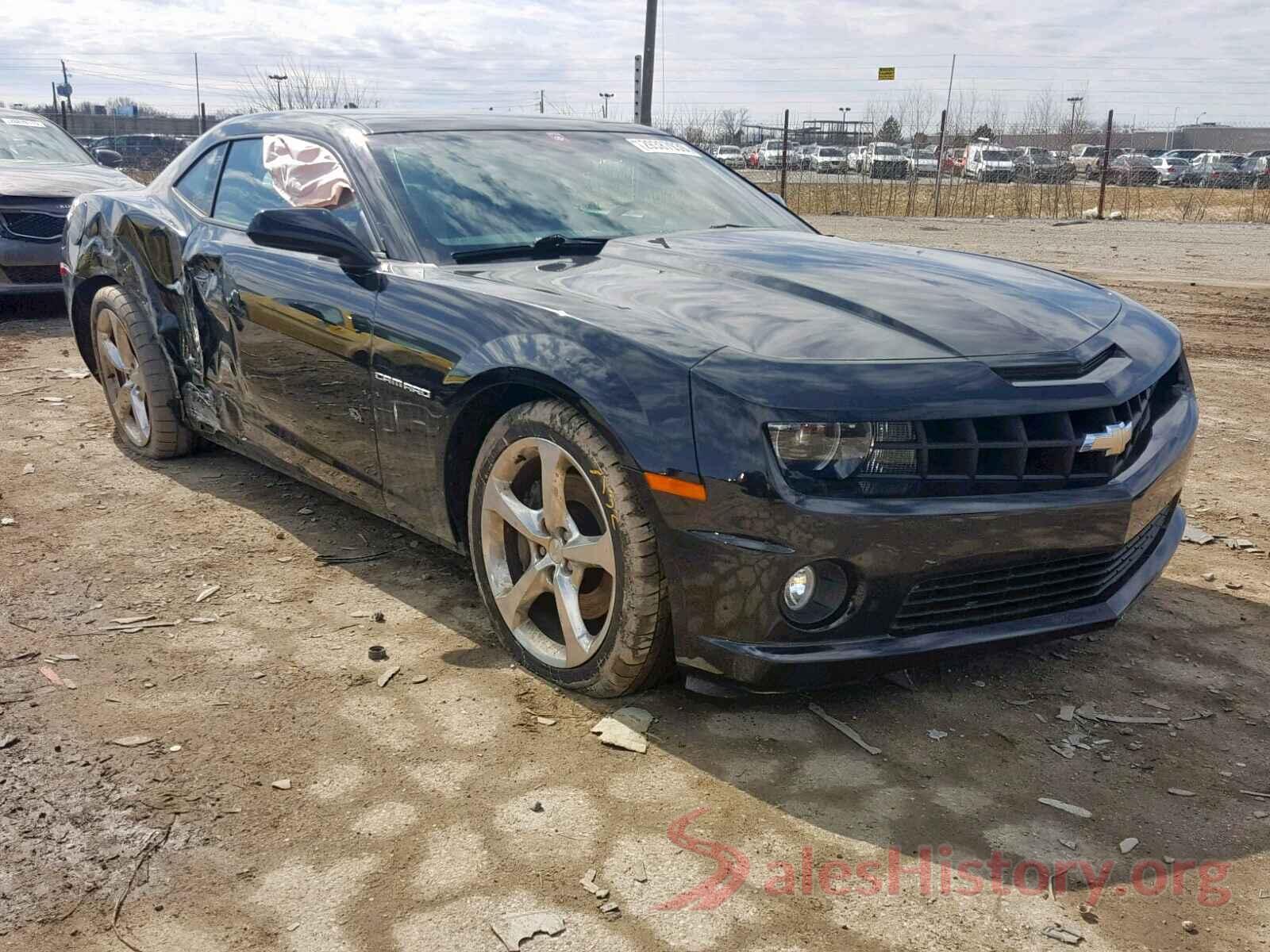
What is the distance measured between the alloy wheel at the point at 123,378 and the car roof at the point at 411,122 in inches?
43.2

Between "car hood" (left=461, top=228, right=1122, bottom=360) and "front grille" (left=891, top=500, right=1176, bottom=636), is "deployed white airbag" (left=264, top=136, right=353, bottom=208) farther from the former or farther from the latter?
"front grille" (left=891, top=500, right=1176, bottom=636)

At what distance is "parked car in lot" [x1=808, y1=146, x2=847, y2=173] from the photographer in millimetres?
26281

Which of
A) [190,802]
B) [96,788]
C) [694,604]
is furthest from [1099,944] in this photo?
[96,788]

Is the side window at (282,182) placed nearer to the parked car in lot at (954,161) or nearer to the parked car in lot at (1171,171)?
the parked car in lot at (954,161)

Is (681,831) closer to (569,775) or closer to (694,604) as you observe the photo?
(569,775)

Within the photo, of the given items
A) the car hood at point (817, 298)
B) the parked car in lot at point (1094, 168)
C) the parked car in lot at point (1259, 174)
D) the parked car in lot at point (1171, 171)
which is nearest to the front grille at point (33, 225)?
the car hood at point (817, 298)

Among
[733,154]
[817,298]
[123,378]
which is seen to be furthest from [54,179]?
[733,154]

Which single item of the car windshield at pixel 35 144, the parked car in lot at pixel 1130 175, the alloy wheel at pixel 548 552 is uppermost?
the parked car in lot at pixel 1130 175

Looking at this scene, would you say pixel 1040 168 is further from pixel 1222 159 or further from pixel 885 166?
pixel 1222 159

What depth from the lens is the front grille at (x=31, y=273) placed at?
8977 millimetres

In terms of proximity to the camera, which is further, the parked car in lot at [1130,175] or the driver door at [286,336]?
the parked car in lot at [1130,175]

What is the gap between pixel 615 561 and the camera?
2.78 m

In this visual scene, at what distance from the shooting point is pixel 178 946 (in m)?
2.09

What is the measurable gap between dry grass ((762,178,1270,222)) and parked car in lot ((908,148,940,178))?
11.8 inches
